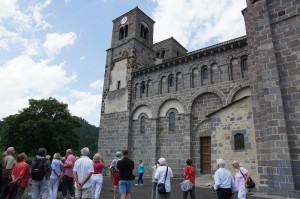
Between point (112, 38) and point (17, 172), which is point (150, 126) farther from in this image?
point (17, 172)

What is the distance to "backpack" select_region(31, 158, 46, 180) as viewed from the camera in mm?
6367

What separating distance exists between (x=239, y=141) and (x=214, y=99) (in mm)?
6205

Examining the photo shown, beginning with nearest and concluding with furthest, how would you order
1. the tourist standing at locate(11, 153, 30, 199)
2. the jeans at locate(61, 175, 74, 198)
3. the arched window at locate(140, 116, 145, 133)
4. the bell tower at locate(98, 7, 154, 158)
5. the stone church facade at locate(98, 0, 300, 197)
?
1. the tourist standing at locate(11, 153, 30, 199)
2. the jeans at locate(61, 175, 74, 198)
3. the stone church facade at locate(98, 0, 300, 197)
4. the arched window at locate(140, 116, 145, 133)
5. the bell tower at locate(98, 7, 154, 158)

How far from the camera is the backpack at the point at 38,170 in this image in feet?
20.9

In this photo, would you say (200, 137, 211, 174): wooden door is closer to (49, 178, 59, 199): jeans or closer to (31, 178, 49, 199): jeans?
(49, 178, 59, 199): jeans

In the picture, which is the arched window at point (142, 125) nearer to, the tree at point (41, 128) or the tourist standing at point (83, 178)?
the tree at point (41, 128)

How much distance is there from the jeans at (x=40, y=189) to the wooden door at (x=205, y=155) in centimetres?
1424

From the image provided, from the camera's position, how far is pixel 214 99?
1902 centimetres

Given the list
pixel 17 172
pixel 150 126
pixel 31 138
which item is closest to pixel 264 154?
pixel 17 172

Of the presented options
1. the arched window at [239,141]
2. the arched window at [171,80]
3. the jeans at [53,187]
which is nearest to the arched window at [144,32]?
the arched window at [171,80]

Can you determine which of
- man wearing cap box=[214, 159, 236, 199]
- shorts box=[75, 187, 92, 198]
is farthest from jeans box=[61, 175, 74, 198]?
man wearing cap box=[214, 159, 236, 199]

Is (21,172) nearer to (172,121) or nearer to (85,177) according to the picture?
(85,177)

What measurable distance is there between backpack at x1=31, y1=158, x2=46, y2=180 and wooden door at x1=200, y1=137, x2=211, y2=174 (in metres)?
14.6

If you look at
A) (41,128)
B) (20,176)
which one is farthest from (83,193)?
(41,128)
